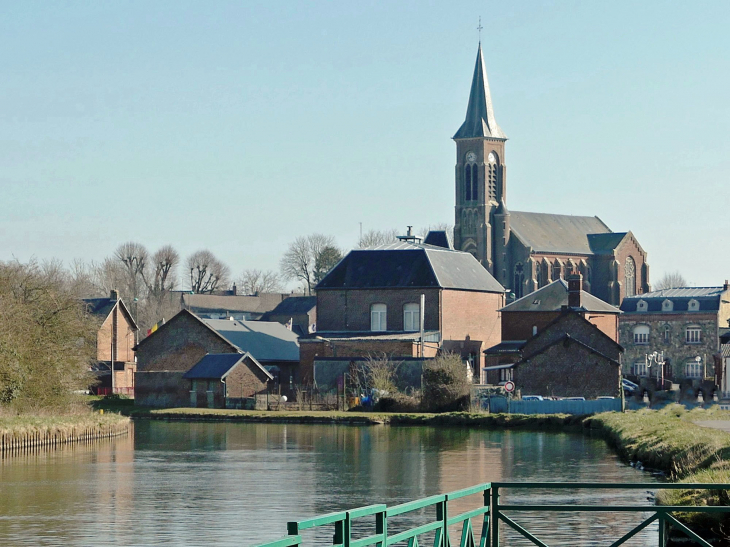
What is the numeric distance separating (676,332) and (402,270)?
25.3 metres

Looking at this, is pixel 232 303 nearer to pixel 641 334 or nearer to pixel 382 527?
pixel 641 334

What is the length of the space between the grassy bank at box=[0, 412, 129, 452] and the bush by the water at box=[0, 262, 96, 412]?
127 cm

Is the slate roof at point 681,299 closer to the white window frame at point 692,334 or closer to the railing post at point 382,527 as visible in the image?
the white window frame at point 692,334

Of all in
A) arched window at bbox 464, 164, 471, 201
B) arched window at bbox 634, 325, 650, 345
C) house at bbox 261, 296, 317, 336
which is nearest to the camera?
arched window at bbox 634, 325, 650, 345

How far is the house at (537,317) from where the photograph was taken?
67.4 metres

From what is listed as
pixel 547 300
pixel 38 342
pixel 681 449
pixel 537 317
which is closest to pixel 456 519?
pixel 681 449

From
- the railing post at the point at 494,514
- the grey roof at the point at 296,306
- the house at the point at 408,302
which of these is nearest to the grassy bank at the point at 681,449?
the railing post at the point at 494,514

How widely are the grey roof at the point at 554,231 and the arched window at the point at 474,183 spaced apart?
12.7 feet

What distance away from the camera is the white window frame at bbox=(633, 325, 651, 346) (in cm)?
8744

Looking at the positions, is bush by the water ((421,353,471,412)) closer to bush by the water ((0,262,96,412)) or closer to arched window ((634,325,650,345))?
bush by the water ((0,262,96,412))

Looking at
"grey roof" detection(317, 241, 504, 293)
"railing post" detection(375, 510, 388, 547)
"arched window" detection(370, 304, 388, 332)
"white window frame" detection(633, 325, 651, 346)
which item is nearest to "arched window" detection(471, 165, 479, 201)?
"white window frame" detection(633, 325, 651, 346)

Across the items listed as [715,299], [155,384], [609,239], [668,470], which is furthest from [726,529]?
[609,239]

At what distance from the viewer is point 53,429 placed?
39812 millimetres

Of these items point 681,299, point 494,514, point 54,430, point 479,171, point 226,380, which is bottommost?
point 54,430
